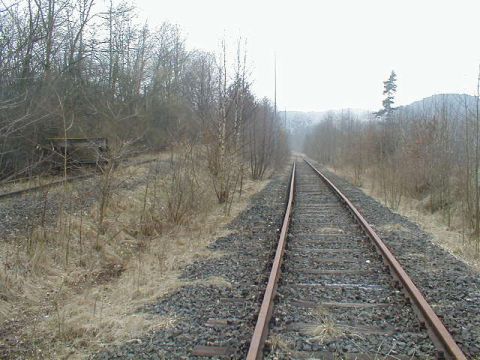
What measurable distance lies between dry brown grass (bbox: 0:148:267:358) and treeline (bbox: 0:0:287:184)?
201 centimetres

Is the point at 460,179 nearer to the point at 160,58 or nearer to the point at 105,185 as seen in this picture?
the point at 105,185

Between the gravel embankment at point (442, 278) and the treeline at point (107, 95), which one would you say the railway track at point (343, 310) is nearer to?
the gravel embankment at point (442, 278)

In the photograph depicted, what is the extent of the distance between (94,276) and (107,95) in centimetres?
1895

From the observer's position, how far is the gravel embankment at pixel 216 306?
3.76 m

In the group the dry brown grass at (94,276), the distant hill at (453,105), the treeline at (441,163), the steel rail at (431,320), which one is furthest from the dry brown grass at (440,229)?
the dry brown grass at (94,276)

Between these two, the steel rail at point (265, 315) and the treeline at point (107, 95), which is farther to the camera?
the treeline at point (107, 95)

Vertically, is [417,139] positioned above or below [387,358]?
above

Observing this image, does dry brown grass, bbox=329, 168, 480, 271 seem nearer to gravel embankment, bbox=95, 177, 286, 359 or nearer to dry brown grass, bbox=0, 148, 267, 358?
gravel embankment, bbox=95, 177, 286, 359

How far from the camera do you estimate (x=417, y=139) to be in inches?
610

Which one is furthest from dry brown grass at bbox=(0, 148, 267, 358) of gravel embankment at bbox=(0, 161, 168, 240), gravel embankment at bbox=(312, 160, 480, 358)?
gravel embankment at bbox=(312, 160, 480, 358)

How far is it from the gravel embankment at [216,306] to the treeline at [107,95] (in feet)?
12.7

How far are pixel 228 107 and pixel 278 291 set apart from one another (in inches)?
375

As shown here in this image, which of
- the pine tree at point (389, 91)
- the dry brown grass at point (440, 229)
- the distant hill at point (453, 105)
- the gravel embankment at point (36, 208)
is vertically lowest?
the dry brown grass at point (440, 229)

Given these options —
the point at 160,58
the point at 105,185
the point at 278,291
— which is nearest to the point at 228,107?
the point at 105,185
